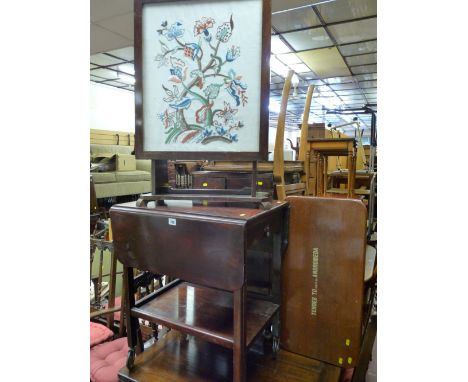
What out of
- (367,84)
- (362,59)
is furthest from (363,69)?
(367,84)

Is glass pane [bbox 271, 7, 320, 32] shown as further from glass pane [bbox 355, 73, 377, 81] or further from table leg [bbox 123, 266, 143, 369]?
table leg [bbox 123, 266, 143, 369]

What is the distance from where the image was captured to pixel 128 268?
46.3 inches

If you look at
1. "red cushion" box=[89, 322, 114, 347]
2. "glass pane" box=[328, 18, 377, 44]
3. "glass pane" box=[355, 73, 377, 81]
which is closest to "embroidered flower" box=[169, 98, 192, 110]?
"red cushion" box=[89, 322, 114, 347]

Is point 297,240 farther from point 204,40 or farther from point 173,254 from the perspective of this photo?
point 204,40

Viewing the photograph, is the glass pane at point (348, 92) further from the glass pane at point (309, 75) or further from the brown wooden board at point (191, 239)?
the brown wooden board at point (191, 239)

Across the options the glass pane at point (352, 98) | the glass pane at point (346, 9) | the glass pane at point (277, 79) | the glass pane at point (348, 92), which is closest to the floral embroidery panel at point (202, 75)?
the glass pane at point (346, 9)

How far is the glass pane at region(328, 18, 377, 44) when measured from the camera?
3844 mm

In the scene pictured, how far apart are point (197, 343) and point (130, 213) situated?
0.65 metres

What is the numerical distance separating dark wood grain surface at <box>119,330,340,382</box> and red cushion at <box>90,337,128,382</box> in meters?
0.17

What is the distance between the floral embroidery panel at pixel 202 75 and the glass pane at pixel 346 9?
2886 millimetres

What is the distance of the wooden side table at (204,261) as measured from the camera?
35.8 inches

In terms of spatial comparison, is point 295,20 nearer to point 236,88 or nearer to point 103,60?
point 236,88
